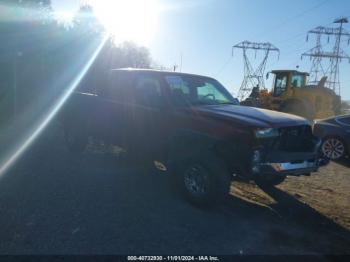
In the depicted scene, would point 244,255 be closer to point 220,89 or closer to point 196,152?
point 196,152

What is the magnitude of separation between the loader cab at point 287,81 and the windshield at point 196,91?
12.8 metres

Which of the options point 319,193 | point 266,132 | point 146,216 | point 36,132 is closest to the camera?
point 146,216

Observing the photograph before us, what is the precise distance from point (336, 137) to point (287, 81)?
9116 mm

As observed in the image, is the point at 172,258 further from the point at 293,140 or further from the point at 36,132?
the point at 36,132

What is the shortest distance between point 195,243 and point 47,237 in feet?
5.30

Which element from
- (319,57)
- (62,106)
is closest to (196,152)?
(62,106)

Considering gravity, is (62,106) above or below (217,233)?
above

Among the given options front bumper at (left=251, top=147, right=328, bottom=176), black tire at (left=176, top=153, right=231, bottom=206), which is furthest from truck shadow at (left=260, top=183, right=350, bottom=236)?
black tire at (left=176, top=153, right=231, bottom=206)

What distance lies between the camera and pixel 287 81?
19156mm

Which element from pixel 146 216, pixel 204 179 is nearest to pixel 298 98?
pixel 204 179

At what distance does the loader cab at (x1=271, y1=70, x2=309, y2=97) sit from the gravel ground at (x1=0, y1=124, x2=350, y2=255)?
40.2ft

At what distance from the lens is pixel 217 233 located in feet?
15.5

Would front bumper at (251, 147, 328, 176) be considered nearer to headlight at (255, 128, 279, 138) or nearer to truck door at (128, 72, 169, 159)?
headlight at (255, 128, 279, 138)

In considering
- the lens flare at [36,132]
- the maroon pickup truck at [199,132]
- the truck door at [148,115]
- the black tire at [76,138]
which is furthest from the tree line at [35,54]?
the truck door at [148,115]
